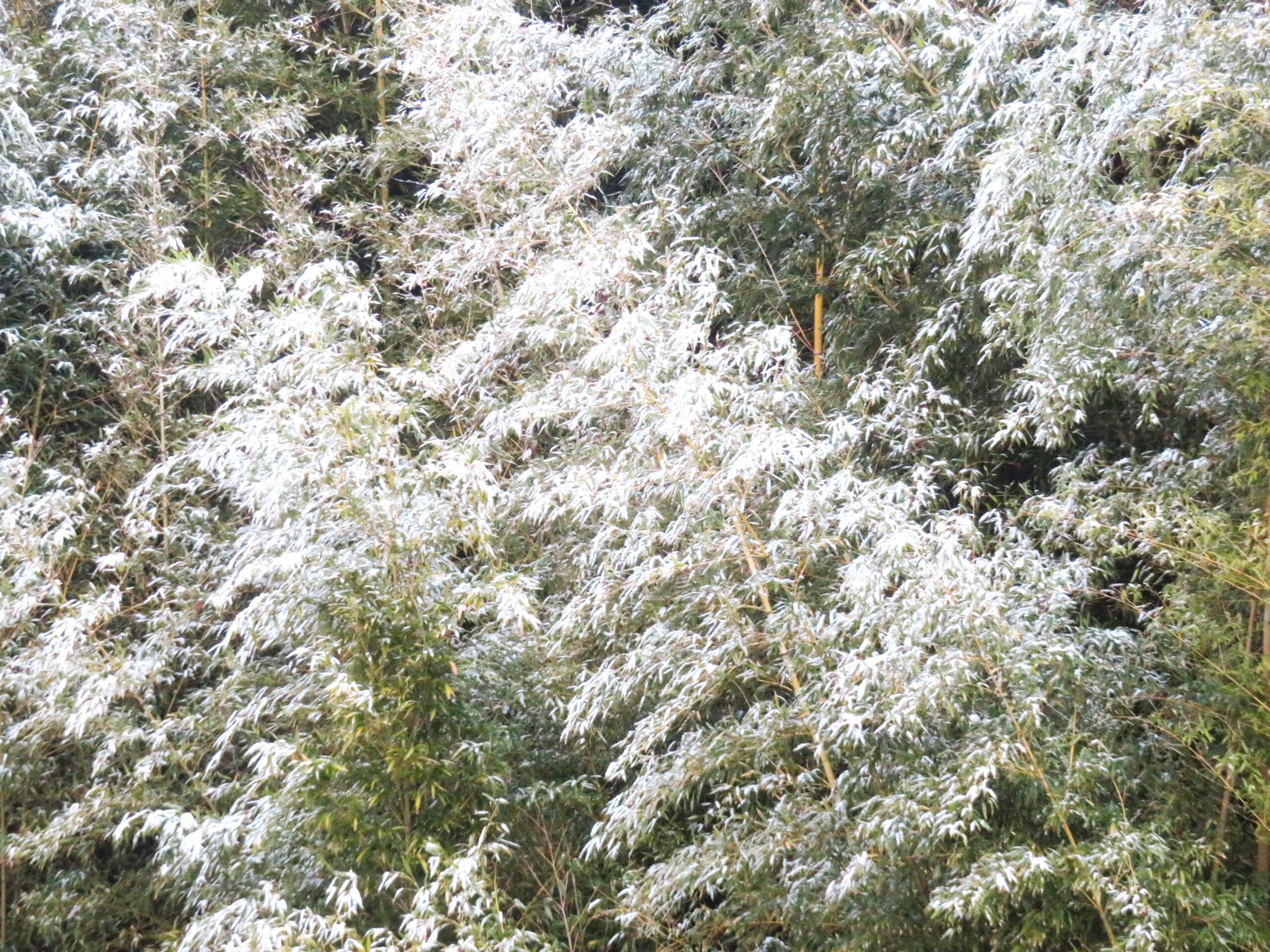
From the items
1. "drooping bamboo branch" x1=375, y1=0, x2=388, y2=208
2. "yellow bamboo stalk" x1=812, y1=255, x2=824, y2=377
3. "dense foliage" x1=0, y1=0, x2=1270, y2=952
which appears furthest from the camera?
"drooping bamboo branch" x1=375, y1=0, x2=388, y2=208

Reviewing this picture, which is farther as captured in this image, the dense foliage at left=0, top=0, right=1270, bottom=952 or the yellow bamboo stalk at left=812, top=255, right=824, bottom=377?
the yellow bamboo stalk at left=812, top=255, right=824, bottom=377

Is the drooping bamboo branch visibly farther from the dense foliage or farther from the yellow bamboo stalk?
the yellow bamboo stalk

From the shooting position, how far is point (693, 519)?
12.7 feet

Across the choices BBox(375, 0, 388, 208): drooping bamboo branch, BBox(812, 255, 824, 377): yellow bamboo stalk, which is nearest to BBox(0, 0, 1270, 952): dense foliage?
BBox(812, 255, 824, 377): yellow bamboo stalk

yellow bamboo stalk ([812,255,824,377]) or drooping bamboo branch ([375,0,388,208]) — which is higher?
drooping bamboo branch ([375,0,388,208])

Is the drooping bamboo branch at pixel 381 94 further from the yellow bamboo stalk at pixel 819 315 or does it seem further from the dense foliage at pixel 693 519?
the yellow bamboo stalk at pixel 819 315

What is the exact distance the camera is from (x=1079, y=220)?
3.79 m

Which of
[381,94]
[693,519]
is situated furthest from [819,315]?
[381,94]

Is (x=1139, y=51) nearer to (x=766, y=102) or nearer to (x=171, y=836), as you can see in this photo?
(x=766, y=102)

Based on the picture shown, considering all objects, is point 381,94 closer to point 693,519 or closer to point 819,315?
point 819,315

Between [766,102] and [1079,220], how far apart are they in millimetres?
2013

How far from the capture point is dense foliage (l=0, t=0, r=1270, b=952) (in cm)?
310

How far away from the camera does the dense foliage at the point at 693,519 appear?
3102 mm

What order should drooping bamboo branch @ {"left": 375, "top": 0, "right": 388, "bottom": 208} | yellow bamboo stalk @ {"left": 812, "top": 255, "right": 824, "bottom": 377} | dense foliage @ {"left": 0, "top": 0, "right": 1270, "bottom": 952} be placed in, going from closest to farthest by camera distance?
1. dense foliage @ {"left": 0, "top": 0, "right": 1270, "bottom": 952}
2. yellow bamboo stalk @ {"left": 812, "top": 255, "right": 824, "bottom": 377}
3. drooping bamboo branch @ {"left": 375, "top": 0, "right": 388, "bottom": 208}
